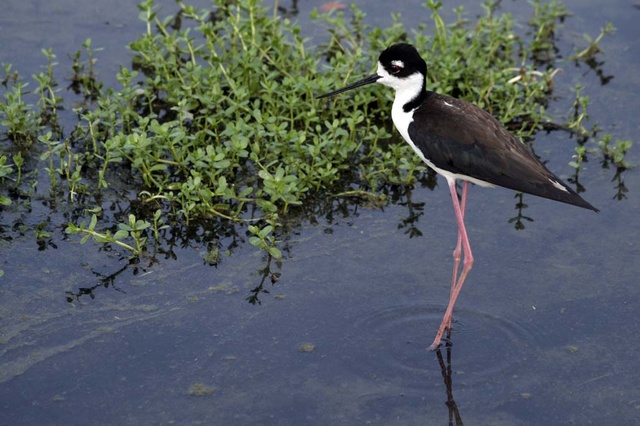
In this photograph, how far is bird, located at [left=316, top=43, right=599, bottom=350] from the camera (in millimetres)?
4727

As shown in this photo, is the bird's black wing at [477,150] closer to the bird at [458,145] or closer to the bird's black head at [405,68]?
the bird at [458,145]

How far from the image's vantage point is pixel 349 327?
4738 mm

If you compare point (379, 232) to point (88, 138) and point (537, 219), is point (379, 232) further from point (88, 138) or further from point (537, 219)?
point (88, 138)

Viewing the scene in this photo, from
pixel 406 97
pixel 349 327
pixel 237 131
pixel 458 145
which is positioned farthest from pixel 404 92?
pixel 349 327

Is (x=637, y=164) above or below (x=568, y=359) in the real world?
above

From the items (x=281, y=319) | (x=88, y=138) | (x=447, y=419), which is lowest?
(x=447, y=419)

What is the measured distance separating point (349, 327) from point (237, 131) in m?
1.47

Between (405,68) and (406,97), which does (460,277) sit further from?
(405,68)

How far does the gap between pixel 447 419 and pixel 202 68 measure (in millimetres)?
3135

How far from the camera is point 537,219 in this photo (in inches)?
222

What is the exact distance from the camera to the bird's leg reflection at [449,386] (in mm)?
4227

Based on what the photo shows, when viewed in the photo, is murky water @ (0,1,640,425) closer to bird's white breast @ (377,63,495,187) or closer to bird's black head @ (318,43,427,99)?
bird's white breast @ (377,63,495,187)

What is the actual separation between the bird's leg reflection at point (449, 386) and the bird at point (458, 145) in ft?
0.20

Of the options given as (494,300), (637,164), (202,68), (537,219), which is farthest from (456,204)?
(202,68)
